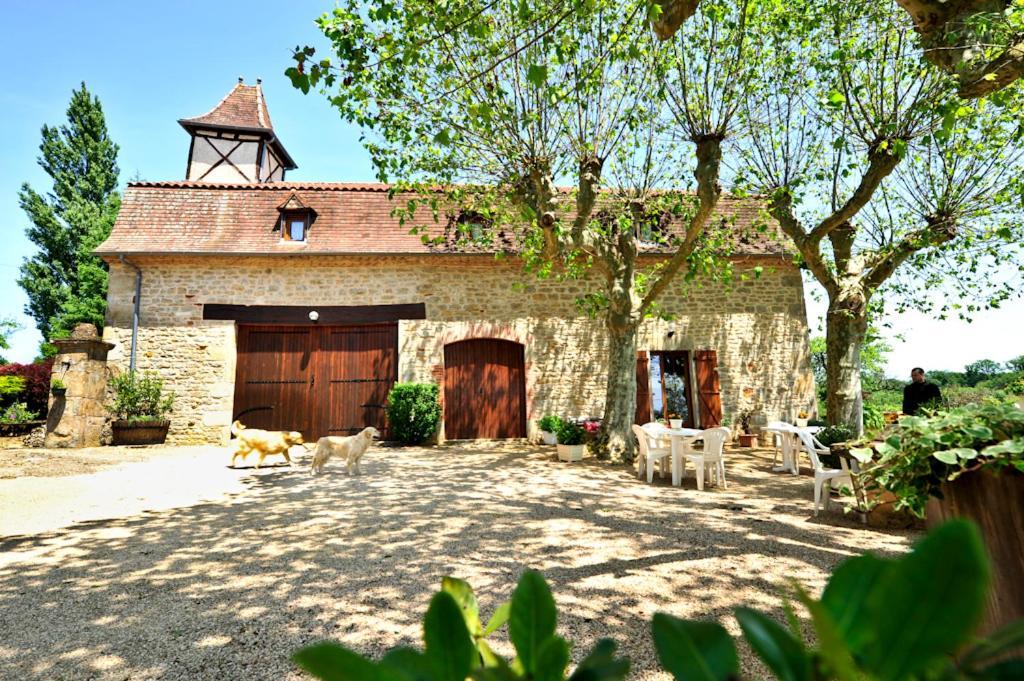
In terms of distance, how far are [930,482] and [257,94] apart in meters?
21.3

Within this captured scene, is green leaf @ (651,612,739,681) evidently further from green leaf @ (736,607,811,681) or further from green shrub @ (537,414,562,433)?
green shrub @ (537,414,562,433)

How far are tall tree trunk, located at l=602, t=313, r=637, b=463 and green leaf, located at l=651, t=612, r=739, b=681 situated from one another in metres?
7.98

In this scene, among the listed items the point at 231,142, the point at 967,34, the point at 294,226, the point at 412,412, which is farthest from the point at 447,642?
the point at 231,142

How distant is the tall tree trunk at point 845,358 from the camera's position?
730cm

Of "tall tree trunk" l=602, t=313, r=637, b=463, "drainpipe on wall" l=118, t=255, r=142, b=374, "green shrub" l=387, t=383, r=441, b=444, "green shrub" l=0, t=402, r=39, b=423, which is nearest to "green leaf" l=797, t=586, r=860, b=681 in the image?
"tall tree trunk" l=602, t=313, r=637, b=463

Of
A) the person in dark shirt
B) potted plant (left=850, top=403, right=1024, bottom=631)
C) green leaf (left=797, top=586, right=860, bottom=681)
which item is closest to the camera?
green leaf (left=797, top=586, right=860, bottom=681)

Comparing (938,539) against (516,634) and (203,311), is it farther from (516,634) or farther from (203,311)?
(203,311)

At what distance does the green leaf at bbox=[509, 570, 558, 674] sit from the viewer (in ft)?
1.28

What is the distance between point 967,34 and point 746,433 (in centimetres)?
850

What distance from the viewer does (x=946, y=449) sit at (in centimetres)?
167

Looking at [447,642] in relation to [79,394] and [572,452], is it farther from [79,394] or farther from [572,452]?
[79,394]

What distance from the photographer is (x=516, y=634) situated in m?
0.39

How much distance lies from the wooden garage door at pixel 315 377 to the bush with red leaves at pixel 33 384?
16.6 ft

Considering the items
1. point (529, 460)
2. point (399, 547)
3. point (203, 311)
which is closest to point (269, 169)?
point (203, 311)
